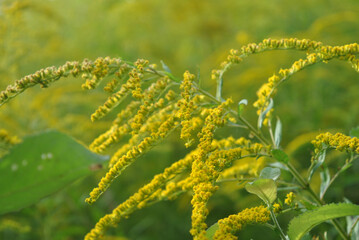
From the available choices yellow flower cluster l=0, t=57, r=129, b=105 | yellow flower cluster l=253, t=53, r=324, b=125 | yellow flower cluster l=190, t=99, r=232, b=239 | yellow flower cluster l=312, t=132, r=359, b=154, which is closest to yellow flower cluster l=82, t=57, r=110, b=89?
yellow flower cluster l=0, t=57, r=129, b=105

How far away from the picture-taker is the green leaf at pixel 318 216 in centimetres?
80

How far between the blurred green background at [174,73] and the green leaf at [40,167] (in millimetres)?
1358

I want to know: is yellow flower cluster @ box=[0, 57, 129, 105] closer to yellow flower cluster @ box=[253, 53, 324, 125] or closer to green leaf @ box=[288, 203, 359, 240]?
yellow flower cluster @ box=[253, 53, 324, 125]

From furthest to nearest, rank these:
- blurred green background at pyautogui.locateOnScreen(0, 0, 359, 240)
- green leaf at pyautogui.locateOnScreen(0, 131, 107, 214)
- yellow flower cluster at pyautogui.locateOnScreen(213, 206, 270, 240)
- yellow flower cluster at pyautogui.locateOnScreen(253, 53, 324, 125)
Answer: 1. blurred green background at pyautogui.locateOnScreen(0, 0, 359, 240)
2. yellow flower cluster at pyautogui.locateOnScreen(253, 53, 324, 125)
3. yellow flower cluster at pyautogui.locateOnScreen(213, 206, 270, 240)
4. green leaf at pyautogui.locateOnScreen(0, 131, 107, 214)

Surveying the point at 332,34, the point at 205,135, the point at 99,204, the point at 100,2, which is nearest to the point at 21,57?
the point at 99,204

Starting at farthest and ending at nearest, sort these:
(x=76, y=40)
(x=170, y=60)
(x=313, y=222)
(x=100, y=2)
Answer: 1. (x=76, y=40)
2. (x=100, y=2)
3. (x=170, y=60)
4. (x=313, y=222)

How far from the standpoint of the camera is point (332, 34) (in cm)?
394

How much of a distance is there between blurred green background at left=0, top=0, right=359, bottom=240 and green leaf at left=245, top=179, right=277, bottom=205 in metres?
1.18

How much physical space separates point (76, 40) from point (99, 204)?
3057 millimetres

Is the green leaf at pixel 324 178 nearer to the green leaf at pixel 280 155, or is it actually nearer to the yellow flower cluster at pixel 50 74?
the green leaf at pixel 280 155

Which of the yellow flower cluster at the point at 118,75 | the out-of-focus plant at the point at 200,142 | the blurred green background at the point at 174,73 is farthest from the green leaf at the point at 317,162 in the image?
the blurred green background at the point at 174,73

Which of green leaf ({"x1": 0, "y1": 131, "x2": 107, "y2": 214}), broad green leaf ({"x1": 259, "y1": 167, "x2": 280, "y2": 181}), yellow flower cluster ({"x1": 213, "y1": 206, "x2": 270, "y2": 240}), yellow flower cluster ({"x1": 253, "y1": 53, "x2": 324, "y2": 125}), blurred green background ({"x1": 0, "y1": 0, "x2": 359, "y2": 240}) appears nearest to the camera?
green leaf ({"x1": 0, "y1": 131, "x2": 107, "y2": 214})

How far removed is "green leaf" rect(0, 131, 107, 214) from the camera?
29.0 inches

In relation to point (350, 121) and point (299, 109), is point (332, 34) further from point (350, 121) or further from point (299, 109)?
point (350, 121)
